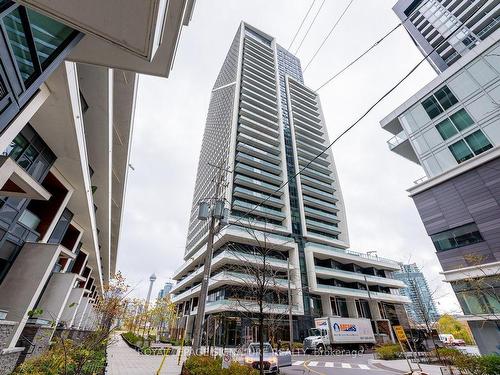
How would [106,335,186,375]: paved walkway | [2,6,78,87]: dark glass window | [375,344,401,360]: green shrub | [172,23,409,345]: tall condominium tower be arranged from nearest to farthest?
[2,6,78,87]: dark glass window → [106,335,186,375]: paved walkway → [375,344,401,360]: green shrub → [172,23,409,345]: tall condominium tower

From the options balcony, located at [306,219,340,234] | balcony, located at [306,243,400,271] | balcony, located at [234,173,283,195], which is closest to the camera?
balcony, located at [306,243,400,271]

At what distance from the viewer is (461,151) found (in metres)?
22.5

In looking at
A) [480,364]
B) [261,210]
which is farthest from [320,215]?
[480,364]

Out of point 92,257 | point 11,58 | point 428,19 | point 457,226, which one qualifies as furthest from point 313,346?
point 428,19

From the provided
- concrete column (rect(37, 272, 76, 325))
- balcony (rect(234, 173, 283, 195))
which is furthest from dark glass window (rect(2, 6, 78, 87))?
balcony (rect(234, 173, 283, 195))

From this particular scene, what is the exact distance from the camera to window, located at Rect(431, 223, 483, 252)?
1961 cm

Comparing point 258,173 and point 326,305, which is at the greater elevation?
point 258,173

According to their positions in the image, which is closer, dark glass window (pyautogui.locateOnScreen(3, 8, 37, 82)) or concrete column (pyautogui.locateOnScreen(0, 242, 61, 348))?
dark glass window (pyautogui.locateOnScreen(3, 8, 37, 82))

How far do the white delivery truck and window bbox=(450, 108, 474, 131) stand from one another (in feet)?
81.3

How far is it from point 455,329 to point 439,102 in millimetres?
56766

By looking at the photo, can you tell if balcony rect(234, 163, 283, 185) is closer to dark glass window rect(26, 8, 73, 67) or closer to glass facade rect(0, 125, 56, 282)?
glass facade rect(0, 125, 56, 282)

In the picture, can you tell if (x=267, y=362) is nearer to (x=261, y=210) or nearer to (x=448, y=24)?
(x=261, y=210)

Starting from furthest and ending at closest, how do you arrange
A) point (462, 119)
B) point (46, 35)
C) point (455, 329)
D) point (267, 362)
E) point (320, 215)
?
point (455, 329) < point (320, 215) < point (462, 119) < point (267, 362) < point (46, 35)

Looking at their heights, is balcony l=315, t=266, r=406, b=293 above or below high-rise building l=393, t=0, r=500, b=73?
below
